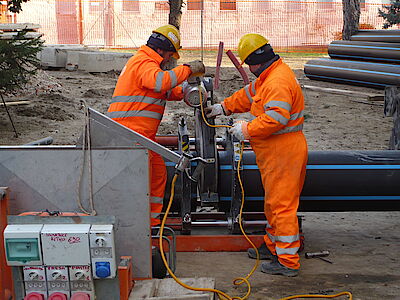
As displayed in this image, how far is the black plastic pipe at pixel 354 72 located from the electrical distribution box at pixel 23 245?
10081 mm

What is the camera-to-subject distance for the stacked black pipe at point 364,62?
12.7m

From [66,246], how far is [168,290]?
0.68 m

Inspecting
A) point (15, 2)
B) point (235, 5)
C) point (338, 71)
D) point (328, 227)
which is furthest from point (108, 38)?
point (328, 227)

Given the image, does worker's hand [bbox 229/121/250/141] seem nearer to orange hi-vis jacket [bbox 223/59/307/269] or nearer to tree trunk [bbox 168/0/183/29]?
orange hi-vis jacket [bbox 223/59/307/269]

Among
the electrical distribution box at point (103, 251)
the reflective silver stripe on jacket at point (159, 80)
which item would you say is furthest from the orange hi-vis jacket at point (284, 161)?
the electrical distribution box at point (103, 251)

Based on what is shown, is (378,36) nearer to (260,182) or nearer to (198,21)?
(260,182)

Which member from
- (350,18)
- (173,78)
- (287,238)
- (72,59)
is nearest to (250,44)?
(173,78)

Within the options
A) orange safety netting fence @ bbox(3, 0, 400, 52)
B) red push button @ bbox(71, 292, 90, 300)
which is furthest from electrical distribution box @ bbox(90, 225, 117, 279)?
orange safety netting fence @ bbox(3, 0, 400, 52)

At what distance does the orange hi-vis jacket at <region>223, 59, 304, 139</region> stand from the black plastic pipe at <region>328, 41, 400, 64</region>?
8.52 meters

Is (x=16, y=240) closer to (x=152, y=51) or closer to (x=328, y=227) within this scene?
(x=152, y=51)

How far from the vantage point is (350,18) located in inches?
651

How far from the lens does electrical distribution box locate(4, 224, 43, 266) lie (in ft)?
11.0

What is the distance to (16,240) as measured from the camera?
335 cm

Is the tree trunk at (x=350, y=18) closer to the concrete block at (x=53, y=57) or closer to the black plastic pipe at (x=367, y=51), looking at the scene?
the black plastic pipe at (x=367, y=51)
